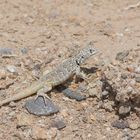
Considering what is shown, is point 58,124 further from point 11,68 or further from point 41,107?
point 11,68

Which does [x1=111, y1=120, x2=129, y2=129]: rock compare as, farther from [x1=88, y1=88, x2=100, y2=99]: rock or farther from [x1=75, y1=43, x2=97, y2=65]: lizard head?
[x1=75, y1=43, x2=97, y2=65]: lizard head

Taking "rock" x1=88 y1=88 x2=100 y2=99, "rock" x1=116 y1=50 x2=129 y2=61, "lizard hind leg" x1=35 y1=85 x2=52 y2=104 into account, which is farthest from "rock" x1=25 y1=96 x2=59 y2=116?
"rock" x1=116 y1=50 x2=129 y2=61

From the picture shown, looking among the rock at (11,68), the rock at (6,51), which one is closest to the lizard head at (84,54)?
the rock at (11,68)

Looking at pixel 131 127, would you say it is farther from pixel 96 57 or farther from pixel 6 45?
pixel 6 45

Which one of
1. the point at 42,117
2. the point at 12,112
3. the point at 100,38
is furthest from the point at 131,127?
the point at 100,38

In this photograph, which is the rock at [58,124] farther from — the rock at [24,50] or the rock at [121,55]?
the rock at [24,50]
